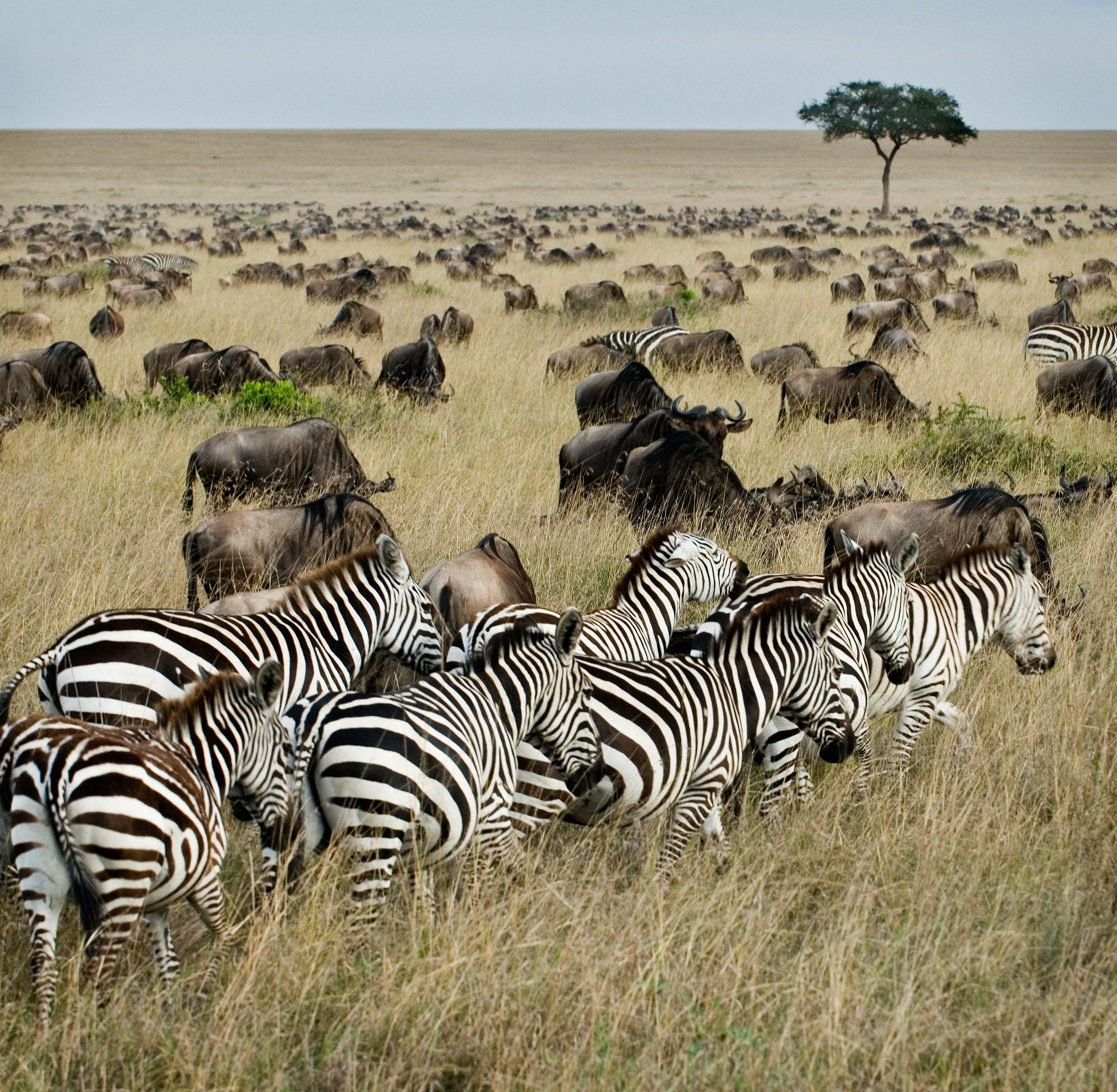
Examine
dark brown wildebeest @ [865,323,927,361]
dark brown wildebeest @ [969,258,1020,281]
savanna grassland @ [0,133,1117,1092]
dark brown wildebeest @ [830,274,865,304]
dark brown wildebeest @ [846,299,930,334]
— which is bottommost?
savanna grassland @ [0,133,1117,1092]

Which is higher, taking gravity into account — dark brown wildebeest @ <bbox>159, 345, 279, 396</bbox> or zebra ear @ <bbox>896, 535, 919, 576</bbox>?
dark brown wildebeest @ <bbox>159, 345, 279, 396</bbox>

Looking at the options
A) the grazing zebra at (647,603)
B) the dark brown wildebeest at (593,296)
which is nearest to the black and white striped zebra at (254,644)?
the grazing zebra at (647,603)

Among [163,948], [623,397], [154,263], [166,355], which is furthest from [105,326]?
[163,948]

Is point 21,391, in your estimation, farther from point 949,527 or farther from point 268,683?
point 268,683

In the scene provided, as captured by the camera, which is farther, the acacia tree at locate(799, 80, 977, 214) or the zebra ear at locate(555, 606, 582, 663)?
the acacia tree at locate(799, 80, 977, 214)

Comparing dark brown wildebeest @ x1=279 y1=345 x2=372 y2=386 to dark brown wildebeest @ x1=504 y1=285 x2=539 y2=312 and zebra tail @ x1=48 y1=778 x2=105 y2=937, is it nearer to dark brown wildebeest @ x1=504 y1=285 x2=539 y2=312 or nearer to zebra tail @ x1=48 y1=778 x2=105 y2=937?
dark brown wildebeest @ x1=504 y1=285 x2=539 y2=312

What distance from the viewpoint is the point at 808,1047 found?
11.9 ft

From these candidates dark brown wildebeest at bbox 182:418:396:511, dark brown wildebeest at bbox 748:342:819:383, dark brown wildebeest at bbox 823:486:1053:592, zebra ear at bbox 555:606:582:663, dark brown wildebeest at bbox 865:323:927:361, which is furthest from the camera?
dark brown wildebeest at bbox 865:323:927:361

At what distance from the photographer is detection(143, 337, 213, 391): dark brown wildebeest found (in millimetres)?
14844

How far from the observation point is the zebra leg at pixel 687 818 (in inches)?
188

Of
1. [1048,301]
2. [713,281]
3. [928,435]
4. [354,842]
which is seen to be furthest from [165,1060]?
[1048,301]

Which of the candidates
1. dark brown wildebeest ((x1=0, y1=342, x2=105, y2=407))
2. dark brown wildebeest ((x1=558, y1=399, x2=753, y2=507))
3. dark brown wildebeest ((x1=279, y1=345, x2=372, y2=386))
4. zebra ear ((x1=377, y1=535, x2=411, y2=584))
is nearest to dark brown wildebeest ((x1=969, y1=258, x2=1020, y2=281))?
dark brown wildebeest ((x1=279, y1=345, x2=372, y2=386))

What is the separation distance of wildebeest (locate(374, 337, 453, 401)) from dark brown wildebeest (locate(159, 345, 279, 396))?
1.44 metres

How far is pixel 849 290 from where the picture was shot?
23672 millimetres
